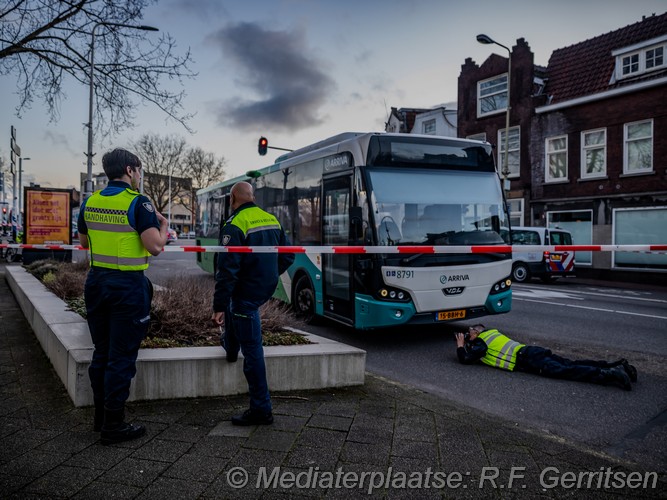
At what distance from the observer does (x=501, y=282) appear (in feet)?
25.3

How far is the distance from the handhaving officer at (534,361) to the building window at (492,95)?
75.4 ft

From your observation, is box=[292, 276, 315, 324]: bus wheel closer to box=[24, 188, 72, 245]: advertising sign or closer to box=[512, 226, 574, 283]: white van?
box=[512, 226, 574, 283]: white van

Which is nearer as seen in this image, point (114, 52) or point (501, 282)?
point (501, 282)

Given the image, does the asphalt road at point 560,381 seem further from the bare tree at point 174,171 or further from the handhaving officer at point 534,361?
the bare tree at point 174,171

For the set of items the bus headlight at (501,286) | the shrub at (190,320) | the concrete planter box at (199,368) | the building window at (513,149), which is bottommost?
the concrete planter box at (199,368)

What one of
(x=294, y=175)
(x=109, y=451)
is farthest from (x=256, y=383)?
(x=294, y=175)

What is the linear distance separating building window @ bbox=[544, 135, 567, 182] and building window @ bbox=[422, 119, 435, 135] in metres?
12.4

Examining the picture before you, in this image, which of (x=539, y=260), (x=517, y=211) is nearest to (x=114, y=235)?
(x=539, y=260)

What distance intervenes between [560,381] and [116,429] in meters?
4.42

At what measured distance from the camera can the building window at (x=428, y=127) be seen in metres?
36.0

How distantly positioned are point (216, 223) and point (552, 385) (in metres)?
11.7

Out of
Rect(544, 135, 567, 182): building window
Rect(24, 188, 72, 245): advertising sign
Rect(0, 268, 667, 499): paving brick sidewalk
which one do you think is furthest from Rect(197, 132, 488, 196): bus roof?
Rect(544, 135, 567, 182): building window

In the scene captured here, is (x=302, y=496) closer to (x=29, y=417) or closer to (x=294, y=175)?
(x=29, y=417)

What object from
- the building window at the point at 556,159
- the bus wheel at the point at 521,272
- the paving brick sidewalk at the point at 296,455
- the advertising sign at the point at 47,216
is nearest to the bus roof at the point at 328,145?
the paving brick sidewalk at the point at 296,455
